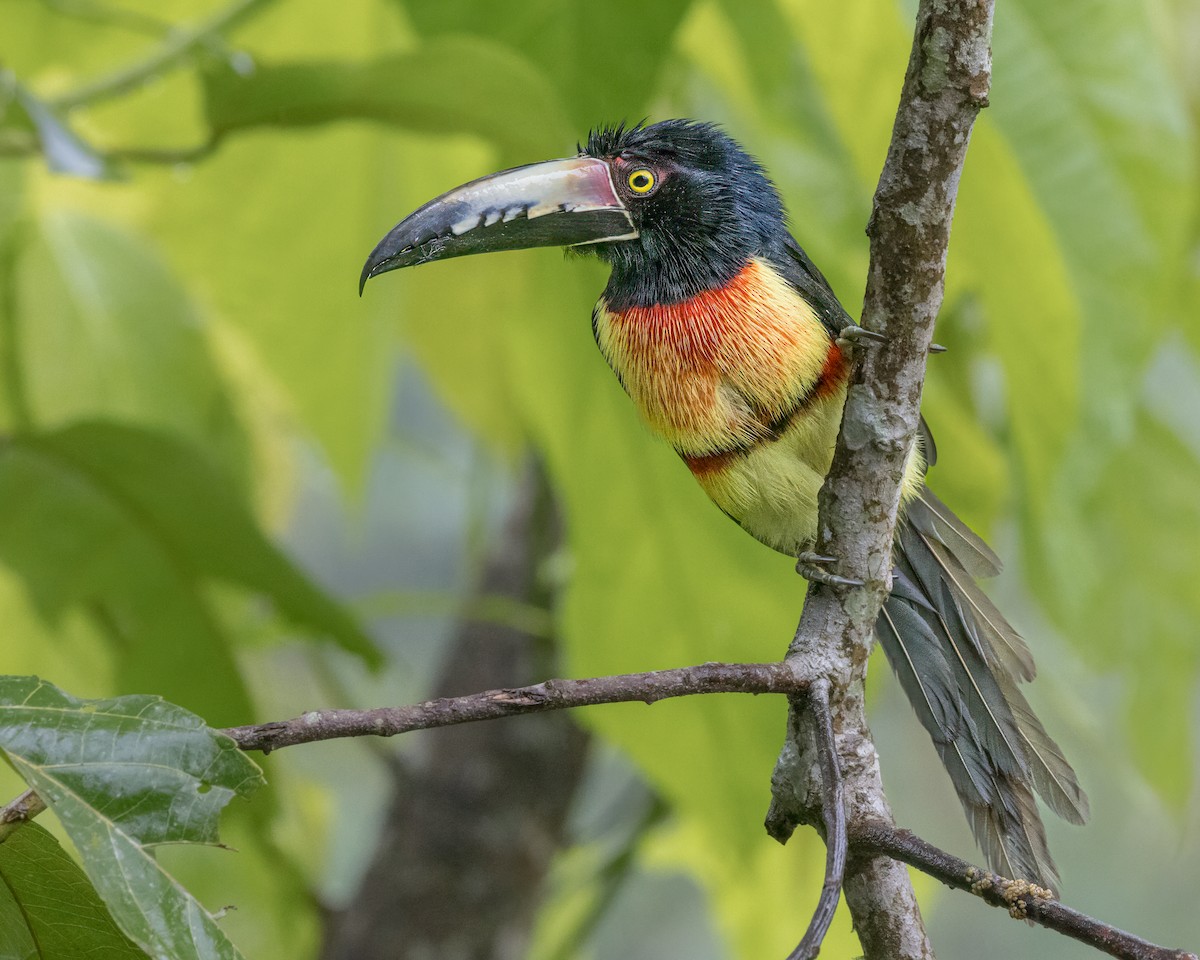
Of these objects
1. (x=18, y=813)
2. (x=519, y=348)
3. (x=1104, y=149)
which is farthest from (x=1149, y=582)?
(x=18, y=813)

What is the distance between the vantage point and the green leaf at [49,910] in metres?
0.65

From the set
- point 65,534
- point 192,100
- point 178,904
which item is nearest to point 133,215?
point 192,100

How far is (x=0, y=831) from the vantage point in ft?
2.09

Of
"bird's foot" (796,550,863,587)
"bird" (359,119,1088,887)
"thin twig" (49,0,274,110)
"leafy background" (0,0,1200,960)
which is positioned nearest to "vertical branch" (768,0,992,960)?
"bird's foot" (796,550,863,587)

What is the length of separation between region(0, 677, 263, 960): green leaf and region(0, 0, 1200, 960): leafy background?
0.04 meters

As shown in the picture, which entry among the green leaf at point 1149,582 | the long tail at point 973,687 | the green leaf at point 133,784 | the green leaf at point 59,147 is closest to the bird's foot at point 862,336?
the long tail at point 973,687

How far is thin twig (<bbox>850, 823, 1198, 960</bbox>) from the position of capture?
539 mm

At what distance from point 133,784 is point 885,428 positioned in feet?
1.41

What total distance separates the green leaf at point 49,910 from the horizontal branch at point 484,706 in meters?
0.12

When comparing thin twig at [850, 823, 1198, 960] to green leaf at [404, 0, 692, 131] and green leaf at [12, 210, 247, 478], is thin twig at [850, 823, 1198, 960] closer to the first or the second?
green leaf at [404, 0, 692, 131]

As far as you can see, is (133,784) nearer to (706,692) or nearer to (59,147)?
(706,692)

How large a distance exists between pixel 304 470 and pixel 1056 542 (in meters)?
2.01

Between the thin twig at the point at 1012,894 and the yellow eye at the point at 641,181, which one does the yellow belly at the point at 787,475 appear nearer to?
the yellow eye at the point at 641,181

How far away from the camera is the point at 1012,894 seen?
58 centimetres
